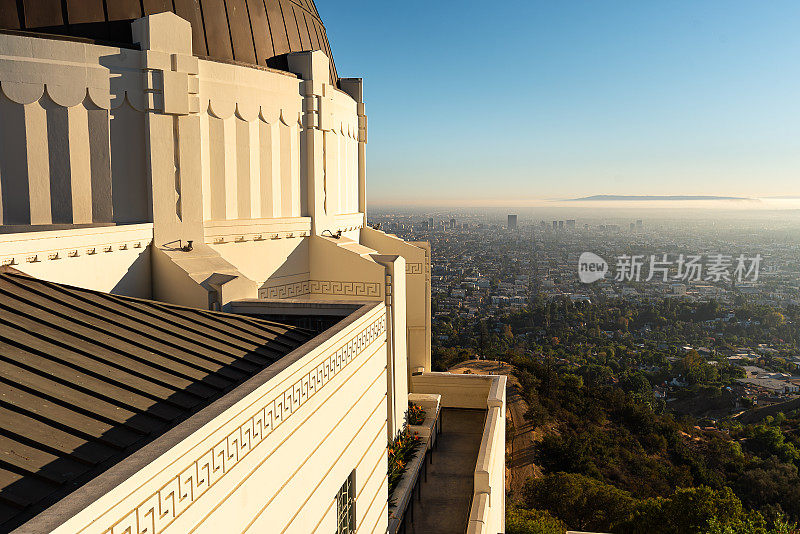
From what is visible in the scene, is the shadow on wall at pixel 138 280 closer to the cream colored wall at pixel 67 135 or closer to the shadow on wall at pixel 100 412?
the cream colored wall at pixel 67 135

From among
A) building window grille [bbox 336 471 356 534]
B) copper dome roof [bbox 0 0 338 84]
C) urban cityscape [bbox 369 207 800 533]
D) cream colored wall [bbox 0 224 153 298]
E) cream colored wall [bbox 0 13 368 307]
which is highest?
copper dome roof [bbox 0 0 338 84]

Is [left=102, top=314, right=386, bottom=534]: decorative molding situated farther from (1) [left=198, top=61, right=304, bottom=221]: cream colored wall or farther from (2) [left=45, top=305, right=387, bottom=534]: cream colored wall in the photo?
(1) [left=198, top=61, right=304, bottom=221]: cream colored wall

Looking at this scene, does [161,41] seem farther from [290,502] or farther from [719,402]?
[719,402]

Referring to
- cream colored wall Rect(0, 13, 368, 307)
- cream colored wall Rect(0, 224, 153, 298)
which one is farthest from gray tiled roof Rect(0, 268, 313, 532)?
cream colored wall Rect(0, 13, 368, 307)

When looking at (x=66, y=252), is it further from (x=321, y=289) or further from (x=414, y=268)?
(x=414, y=268)

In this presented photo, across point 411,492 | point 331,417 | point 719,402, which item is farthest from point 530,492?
point 719,402

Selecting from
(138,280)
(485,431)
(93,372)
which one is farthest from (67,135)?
(485,431)
